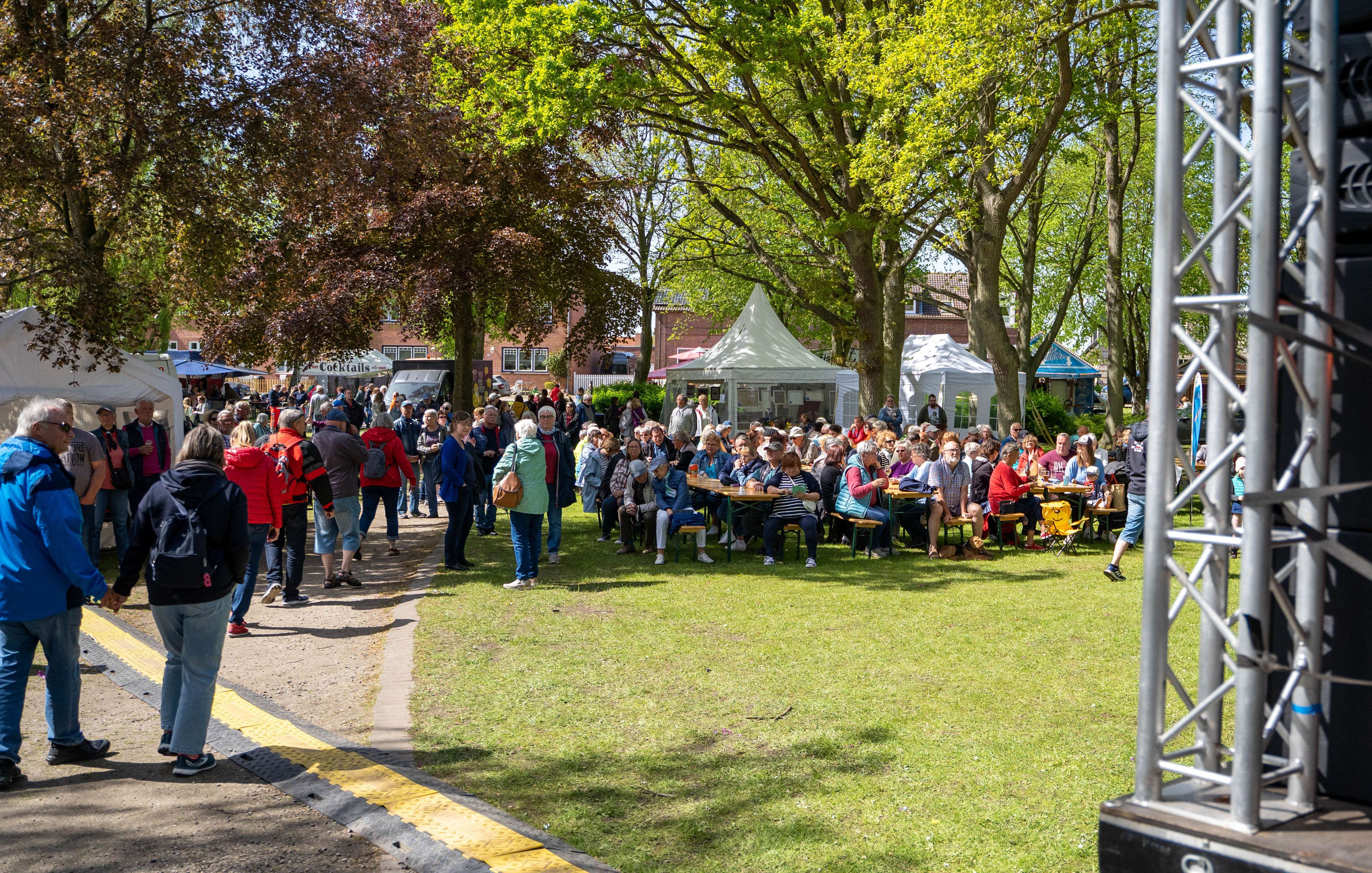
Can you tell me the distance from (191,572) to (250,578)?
12.3 ft

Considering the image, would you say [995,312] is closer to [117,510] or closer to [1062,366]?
[117,510]

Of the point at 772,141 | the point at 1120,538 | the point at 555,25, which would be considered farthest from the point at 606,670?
the point at 772,141

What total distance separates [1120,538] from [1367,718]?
792 cm

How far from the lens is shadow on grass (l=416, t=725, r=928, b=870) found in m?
4.38

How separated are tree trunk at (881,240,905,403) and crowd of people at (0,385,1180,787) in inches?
204

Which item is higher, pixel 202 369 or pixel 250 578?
pixel 202 369

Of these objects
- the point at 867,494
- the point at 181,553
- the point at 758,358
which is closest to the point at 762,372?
the point at 758,358

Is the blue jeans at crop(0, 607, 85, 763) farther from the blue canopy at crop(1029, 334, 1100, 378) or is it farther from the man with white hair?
the blue canopy at crop(1029, 334, 1100, 378)

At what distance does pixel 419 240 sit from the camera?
17.7 m

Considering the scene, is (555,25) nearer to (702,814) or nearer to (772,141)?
(772,141)

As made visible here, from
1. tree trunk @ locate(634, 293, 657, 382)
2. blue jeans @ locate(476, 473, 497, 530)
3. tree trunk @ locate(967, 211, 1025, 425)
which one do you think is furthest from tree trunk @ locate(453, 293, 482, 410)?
tree trunk @ locate(634, 293, 657, 382)

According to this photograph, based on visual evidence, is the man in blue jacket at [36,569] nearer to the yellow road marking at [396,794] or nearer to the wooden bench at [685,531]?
the yellow road marking at [396,794]

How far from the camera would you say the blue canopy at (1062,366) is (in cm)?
4625

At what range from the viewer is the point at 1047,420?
3234 cm
